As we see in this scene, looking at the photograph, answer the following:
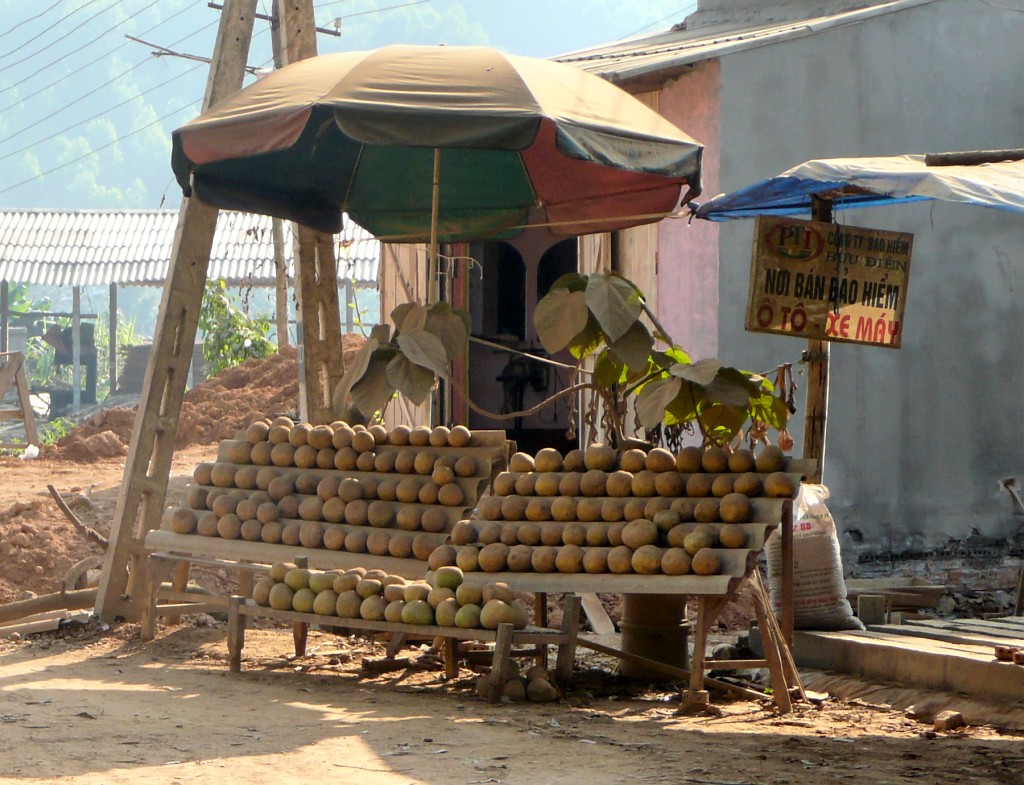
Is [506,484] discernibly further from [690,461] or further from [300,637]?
[300,637]

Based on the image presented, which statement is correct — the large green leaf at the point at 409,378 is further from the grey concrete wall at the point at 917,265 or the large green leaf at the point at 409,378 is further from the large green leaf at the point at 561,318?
the grey concrete wall at the point at 917,265

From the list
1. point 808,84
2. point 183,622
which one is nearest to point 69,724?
point 183,622

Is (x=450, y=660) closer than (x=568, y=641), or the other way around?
(x=568, y=641)

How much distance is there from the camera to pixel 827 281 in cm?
710

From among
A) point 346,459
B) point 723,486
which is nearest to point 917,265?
point 723,486

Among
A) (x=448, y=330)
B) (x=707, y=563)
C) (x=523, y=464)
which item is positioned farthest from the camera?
(x=448, y=330)

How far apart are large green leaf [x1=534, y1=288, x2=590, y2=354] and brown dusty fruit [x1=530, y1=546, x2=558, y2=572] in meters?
1.09

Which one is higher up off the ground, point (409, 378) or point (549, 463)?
point (409, 378)

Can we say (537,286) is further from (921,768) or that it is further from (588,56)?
(921,768)

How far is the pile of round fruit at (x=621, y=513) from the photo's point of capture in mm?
6340

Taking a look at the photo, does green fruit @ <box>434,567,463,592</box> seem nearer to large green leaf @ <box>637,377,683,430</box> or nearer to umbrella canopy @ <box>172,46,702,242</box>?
large green leaf @ <box>637,377,683,430</box>

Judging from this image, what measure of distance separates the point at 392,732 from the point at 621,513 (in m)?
1.54

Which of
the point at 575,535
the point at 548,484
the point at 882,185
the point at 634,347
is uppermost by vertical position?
the point at 882,185

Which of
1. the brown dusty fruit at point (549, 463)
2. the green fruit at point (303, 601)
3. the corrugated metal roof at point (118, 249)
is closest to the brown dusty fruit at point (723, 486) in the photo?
the brown dusty fruit at point (549, 463)
